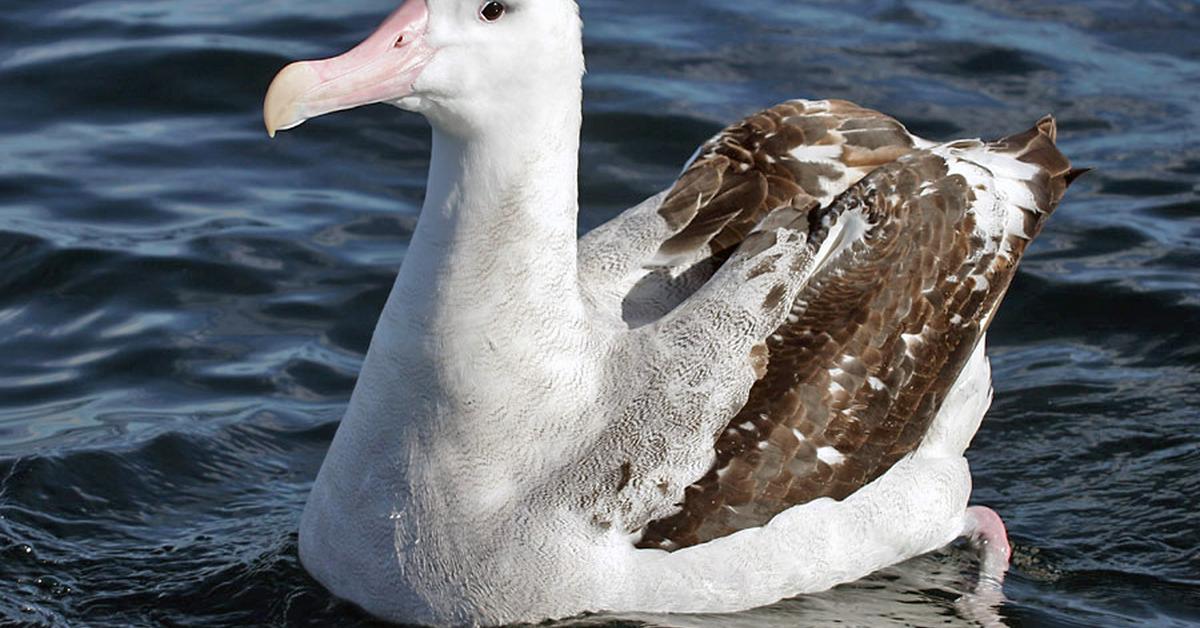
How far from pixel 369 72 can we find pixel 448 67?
0.23 m

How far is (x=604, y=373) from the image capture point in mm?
6570

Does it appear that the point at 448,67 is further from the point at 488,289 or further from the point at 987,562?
the point at 987,562

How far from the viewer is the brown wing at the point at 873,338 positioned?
21.5ft

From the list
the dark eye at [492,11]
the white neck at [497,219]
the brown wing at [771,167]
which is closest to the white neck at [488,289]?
the white neck at [497,219]

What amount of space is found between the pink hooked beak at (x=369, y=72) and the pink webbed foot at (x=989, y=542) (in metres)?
3.05

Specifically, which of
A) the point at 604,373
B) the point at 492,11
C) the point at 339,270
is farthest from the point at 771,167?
the point at 339,270

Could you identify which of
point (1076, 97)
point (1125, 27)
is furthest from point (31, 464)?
point (1125, 27)

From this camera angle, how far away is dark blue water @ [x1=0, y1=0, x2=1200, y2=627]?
294 inches

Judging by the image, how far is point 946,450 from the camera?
7.60 m

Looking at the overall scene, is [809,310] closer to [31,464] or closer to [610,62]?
[31,464]

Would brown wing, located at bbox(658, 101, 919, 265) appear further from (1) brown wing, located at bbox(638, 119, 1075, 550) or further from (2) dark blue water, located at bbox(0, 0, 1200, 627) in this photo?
(2) dark blue water, located at bbox(0, 0, 1200, 627)

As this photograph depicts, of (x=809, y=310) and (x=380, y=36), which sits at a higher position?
(x=380, y=36)

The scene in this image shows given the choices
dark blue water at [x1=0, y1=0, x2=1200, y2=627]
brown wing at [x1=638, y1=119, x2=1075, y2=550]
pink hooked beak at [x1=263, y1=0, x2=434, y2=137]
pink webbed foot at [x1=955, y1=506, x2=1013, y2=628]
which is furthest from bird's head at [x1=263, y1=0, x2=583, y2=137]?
pink webbed foot at [x1=955, y1=506, x2=1013, y2=628]

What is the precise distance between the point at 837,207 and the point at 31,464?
342 centimetres
